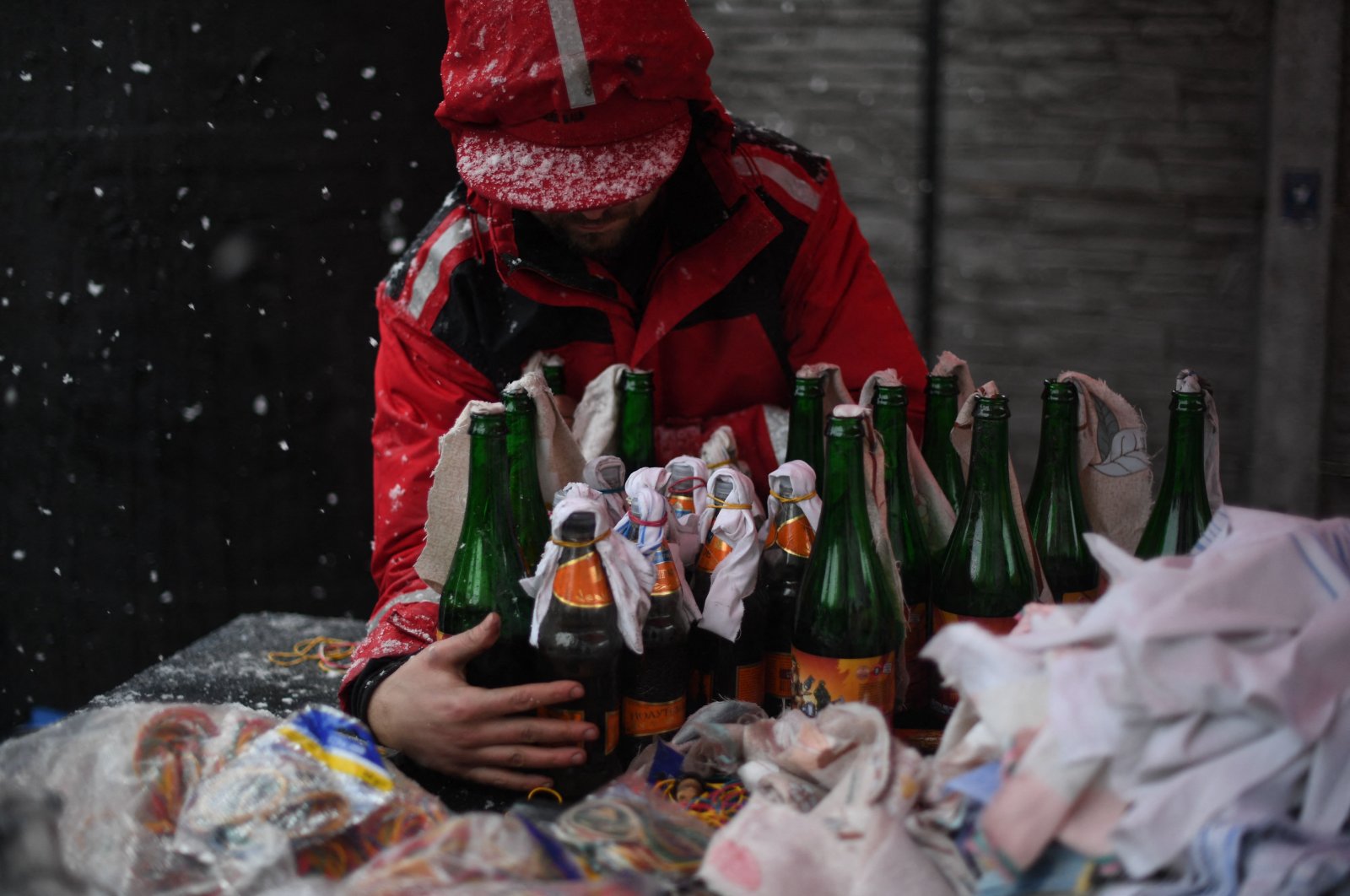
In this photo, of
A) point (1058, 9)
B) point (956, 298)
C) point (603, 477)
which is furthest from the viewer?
point (956, 298)

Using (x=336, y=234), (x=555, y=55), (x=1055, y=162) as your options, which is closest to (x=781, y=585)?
(x=555, y=55)

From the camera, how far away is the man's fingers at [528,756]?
1367 millimetres

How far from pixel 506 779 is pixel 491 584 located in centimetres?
27

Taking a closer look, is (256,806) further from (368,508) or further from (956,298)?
(956,298)

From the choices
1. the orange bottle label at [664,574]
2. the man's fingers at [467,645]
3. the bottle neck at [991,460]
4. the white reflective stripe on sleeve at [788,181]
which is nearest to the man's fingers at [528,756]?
the man's fingers at [467,645]

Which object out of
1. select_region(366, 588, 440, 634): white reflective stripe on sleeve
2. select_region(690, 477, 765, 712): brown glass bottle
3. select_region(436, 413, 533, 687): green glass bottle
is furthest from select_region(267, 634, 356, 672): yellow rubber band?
select_region(690, 477, 765, 712): brown glass bottle

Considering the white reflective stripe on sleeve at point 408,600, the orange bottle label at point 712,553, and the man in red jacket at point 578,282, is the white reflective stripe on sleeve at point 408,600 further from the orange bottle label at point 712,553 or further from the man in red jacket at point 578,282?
the orange bottle label at point 712,553

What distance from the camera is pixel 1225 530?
1.21 m

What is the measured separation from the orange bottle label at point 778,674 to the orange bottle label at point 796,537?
0.14 meters

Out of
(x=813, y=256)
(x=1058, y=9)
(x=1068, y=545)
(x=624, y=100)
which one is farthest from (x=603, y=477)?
(x=1058, y=9)

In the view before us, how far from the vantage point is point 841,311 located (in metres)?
2.22

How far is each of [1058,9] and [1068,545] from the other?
281 centimetres

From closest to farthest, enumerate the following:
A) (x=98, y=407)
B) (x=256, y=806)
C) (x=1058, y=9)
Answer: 1. (x=256, y=806)
2. (x=98, y=407)
3. (x=1058, y=9)

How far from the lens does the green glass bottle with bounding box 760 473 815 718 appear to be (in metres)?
1.50
